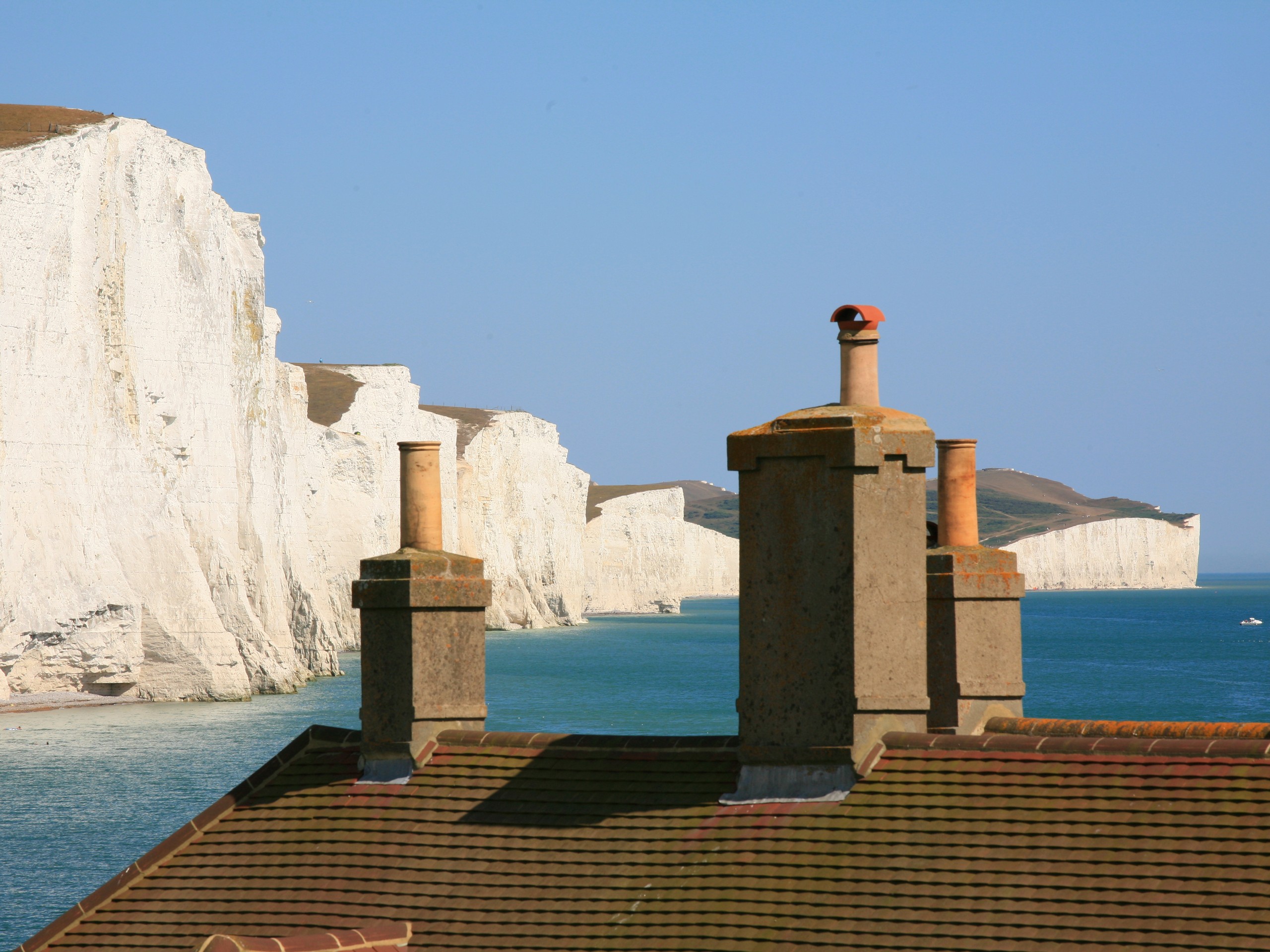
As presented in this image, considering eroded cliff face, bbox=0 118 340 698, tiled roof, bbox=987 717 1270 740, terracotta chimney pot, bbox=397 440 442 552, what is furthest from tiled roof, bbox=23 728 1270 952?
eroded cliff face, bbox=0 118 340 698

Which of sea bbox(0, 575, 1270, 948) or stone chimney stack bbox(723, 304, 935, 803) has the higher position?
stone chimney stack bbox(723, 304, 935, 803)

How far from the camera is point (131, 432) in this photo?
5059 centimetres

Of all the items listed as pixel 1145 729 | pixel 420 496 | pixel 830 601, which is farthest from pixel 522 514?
pixel 830 601

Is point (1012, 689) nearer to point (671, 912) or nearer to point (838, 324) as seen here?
point (838, 324)

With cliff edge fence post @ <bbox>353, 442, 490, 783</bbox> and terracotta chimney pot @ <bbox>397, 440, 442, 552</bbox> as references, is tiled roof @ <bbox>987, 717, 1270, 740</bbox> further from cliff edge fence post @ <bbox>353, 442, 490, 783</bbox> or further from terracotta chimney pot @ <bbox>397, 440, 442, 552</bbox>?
terracotta chimney pot @ <bbox>397, 440, 442, 552</bbox>

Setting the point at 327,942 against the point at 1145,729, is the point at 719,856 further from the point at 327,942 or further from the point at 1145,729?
the point at 1145,729

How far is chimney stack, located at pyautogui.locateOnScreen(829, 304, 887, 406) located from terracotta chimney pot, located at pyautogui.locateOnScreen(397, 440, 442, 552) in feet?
10.6

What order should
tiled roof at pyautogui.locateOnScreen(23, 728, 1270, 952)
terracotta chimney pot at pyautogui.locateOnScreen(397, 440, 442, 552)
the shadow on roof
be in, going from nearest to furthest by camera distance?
tiled roof at pyautogui.locateOnScreen(23, 728, 1270, 952), the shadow on roof, terracotta chimney pot at pyautogui.locateOnScreen(397, 440, 442, 552)

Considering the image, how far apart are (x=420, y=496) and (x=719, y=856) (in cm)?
397

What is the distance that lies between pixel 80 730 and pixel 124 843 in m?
18.0

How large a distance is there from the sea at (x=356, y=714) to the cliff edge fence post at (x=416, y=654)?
12518mm

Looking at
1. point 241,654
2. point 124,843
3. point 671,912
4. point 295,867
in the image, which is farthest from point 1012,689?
point 241,654

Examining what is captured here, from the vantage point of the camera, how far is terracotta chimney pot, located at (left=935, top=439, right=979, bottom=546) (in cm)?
1116

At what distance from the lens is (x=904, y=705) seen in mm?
8938
